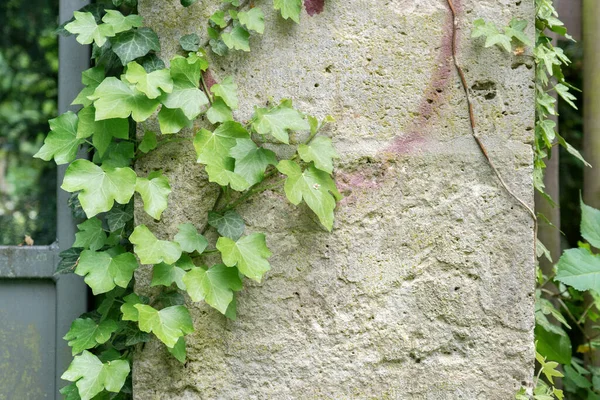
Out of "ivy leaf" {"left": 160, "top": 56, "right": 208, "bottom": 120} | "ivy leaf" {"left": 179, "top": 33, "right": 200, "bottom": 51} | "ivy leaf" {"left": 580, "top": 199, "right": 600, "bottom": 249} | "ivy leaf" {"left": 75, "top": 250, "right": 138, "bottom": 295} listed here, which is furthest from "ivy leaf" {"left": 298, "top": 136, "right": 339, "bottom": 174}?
"ivy leaf" {"left": 580, "top": 199, "right": 600, "bottom": 249}

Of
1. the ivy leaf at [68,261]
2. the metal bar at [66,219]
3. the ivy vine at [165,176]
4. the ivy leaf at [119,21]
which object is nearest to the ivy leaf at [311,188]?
the ivy vine at [165,176]

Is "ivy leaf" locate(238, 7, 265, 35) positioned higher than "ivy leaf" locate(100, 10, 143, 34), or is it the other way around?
"ivy leaf" locate(238, 7, 265, 35)

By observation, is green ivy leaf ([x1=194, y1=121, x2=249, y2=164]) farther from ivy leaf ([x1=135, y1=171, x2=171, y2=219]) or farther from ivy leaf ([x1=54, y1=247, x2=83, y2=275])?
ivy leaf ([x1=54, y1=247, x2=83, y2=275])

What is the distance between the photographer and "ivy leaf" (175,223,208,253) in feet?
3.94

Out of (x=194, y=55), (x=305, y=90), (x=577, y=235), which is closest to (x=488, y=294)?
(x=305, y=90)

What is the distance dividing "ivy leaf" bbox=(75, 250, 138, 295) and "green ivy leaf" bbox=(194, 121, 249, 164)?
28cm

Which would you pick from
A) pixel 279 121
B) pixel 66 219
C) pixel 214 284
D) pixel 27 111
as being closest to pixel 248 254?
pixel 214 284

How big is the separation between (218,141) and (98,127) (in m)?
0.27

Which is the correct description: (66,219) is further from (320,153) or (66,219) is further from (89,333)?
(320,153)

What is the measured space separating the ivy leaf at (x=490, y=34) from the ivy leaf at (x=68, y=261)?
111 cm

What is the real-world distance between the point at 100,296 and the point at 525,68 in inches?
50.1

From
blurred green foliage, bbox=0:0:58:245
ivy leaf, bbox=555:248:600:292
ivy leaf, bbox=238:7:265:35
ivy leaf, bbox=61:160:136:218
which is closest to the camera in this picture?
ivy leaf, bbox=61:160:136:218

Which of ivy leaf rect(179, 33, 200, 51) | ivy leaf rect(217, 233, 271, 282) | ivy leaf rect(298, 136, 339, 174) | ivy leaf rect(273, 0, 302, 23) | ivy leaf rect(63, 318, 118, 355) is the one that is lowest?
ivy leaf rect(63, 318, 118, 355)

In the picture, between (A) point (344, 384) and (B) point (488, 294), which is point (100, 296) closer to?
(A) point (344, 384)
